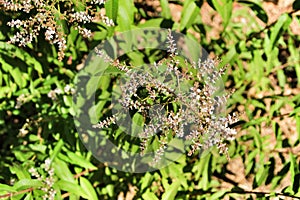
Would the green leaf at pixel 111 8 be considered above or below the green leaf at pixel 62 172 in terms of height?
above

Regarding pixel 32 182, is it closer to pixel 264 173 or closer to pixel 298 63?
pixel 264 173

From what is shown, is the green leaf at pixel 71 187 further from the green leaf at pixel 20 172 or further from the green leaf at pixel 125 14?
the green leaf at pixel 125 14

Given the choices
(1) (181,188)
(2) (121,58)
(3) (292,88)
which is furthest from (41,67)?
(3) (292,88)

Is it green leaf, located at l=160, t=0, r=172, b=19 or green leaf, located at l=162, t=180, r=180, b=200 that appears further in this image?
green leaf, located at l=160, t=0, r=172, b=19

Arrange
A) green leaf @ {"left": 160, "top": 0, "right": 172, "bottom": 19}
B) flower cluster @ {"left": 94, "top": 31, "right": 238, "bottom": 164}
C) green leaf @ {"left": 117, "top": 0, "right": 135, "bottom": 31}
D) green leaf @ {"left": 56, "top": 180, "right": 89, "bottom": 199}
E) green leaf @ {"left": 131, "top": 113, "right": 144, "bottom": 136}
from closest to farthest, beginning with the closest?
flower cluster @ {"left": 94, "top": 31, "right": 238, "bottom": 164} < green leaf @ {"left": 131, "top": 113, "right": 144, "bottom": 136} < green leaf @ {"left": 117, "top": 0, "right": 135, "bottom": 31} < green leaf @ {"left": 56, "top": 180, "right": 89, "bottom": 199} < green leaf @ {"left": 160, "top": 0, "right": 172, "bottom": 19}

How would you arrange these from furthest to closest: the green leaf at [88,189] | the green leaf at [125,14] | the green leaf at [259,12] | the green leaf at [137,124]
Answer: the green leaf at [259,12] < the green leaf at [88,189] < the green leaf at [125,14] < the green leaf at [137,124]

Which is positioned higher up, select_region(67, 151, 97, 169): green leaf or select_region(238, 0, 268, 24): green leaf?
select_region(238, 0, 268, 24): green leaf

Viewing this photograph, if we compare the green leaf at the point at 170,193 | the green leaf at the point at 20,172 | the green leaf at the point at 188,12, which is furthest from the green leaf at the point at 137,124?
the green leaf at the point at 188,12

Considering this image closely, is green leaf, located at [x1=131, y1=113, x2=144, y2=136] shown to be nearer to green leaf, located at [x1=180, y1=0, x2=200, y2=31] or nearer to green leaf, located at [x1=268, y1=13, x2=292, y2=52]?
green leaf, located at [x1=180, y1=0, x2=200, y2=31]

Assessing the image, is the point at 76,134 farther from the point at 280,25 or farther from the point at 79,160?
the point at 280,25

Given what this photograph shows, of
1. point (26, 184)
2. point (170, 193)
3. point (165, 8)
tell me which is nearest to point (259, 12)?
point (165, 8)

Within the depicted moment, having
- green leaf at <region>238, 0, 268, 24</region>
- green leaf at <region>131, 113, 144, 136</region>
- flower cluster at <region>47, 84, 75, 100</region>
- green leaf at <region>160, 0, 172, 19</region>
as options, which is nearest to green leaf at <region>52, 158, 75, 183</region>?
flower cluster at <region>47, 84, 75, 100</region>
